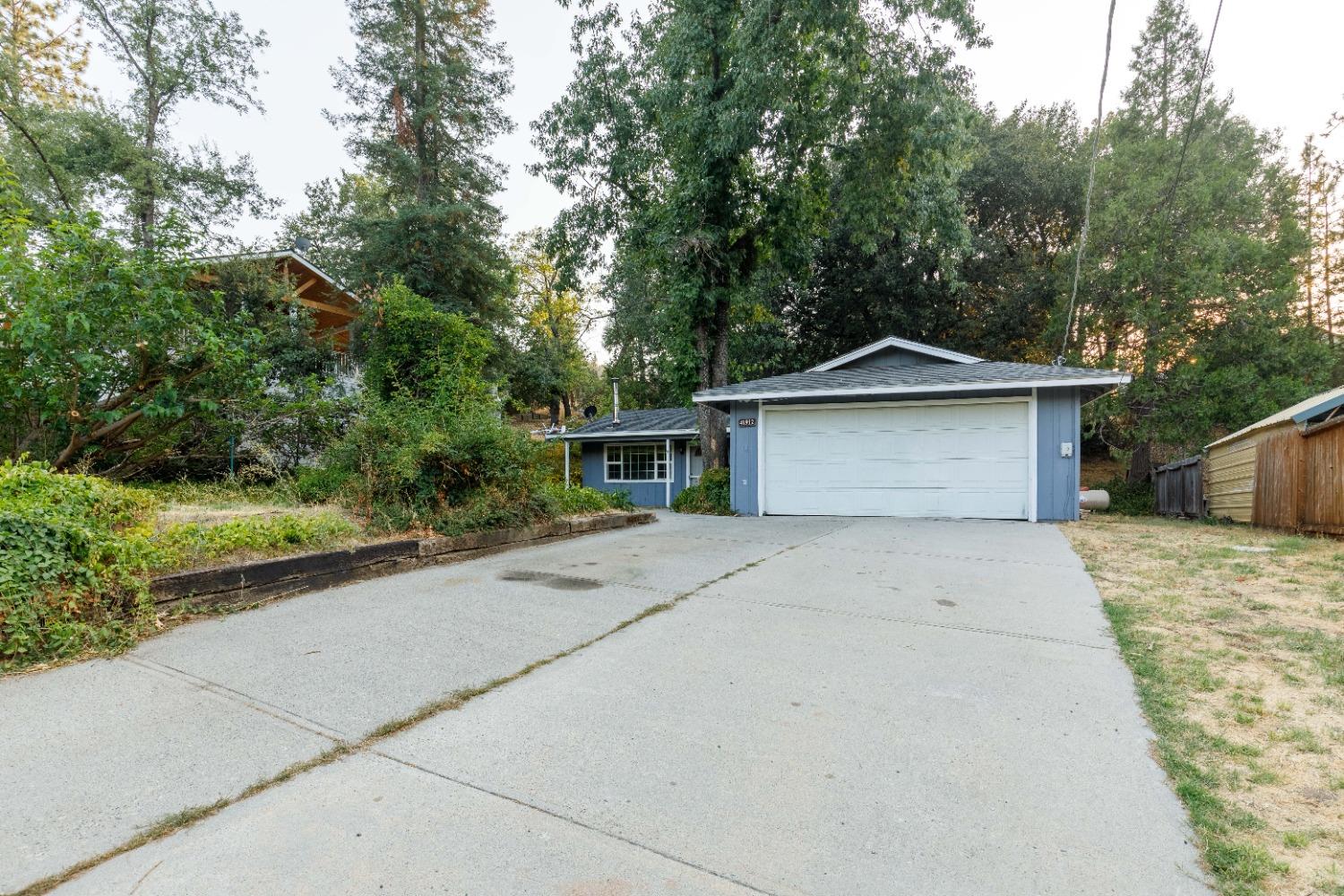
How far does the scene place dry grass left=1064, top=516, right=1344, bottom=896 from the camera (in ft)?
Answer: 5.68

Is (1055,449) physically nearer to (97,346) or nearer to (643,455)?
(643,455)

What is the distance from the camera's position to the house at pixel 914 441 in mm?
9492

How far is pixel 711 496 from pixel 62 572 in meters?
9.64

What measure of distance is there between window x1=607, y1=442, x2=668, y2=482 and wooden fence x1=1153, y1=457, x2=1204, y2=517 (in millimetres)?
12983

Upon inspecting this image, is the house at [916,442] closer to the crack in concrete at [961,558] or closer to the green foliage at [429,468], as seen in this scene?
the crack in concrete at [961,558]

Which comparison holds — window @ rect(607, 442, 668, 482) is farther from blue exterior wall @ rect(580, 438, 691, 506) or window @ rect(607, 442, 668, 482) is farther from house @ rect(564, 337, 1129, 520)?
house @ rect(564, 337, 1129, 520)

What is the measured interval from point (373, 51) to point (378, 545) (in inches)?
783

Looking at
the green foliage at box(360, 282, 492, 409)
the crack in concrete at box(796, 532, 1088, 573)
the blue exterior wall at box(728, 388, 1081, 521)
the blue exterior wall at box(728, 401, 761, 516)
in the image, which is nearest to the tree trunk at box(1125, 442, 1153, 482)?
the blue exterior wall at box(728, 388, 1081, 521)

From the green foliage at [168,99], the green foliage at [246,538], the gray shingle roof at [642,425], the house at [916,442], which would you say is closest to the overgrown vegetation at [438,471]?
the green foliage at [246,538]

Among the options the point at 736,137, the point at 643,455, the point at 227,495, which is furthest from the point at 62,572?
the point at 643,455

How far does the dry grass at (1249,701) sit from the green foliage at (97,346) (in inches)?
315

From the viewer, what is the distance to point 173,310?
19.9 ft

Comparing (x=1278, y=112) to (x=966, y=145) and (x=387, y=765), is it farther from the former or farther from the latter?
(x=387, y=765)

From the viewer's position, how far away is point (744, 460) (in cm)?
1130
